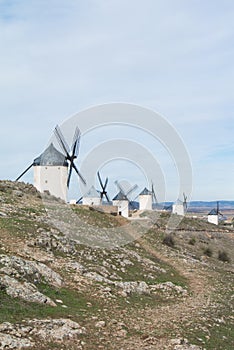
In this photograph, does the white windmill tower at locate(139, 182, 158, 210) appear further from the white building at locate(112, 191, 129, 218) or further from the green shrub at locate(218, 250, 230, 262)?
the green shrub at locate(218, 250, 230, 262)

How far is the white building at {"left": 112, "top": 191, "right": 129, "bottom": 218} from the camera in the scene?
223 feet

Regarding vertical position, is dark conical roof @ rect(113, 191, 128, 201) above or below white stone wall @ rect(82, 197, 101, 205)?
above

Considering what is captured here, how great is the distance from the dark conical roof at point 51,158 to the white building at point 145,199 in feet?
102

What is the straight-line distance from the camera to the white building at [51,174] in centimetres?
4966

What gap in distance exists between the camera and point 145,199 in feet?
265

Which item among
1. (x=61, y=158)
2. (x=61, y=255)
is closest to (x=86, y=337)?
(x=61, y=255)

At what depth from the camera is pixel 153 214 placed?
229 ft

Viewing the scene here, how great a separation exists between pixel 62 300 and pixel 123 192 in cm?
5955

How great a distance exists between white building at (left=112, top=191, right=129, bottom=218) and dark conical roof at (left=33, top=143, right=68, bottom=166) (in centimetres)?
1852

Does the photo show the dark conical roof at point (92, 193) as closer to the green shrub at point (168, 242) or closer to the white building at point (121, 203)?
the white building at point (121, 203)

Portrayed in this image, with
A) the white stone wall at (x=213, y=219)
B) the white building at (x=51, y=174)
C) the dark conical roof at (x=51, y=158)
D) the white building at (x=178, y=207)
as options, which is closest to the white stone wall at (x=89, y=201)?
the dark conical roof at (x=51, y=158)

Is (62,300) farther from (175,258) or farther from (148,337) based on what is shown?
(175,258)

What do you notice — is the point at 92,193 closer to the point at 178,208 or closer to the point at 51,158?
the point at 51,158

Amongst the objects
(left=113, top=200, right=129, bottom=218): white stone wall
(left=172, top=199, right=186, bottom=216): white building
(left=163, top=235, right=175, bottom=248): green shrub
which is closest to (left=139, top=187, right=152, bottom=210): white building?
(left=172, top=199, right=186, bottom=216): white building
